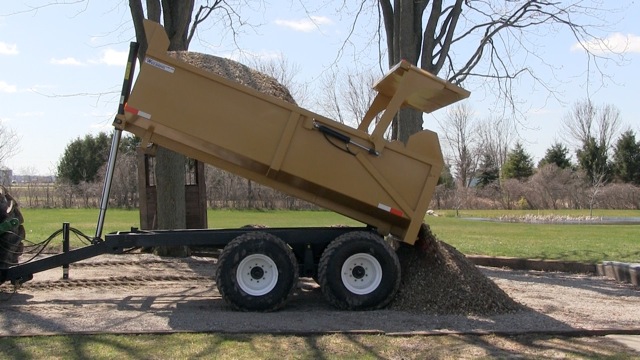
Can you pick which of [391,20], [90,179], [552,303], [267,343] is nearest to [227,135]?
[267,343]

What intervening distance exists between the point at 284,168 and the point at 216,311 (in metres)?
1.91

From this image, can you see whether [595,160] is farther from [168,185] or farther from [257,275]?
[257,275]

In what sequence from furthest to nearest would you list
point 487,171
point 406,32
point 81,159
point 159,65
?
point 487,171 < point 81,159 < point 406,32 < point 159,65

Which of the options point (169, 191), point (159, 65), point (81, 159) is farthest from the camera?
point (81, 159)

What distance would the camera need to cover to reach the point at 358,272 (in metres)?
8.21

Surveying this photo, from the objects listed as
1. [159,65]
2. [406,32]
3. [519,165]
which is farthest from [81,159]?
[159,65]

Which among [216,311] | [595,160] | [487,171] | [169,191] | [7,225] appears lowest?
[216,311]

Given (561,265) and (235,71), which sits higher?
(235,71)

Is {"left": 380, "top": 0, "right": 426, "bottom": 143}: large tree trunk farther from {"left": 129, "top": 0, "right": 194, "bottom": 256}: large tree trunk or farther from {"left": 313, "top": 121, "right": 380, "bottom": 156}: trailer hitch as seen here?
{"left": 313, "top": 121, "right": 380, "bottom": 156}: trailer hitch

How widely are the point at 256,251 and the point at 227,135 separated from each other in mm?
1439

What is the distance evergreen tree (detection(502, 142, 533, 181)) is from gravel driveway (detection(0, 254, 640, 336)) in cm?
4983

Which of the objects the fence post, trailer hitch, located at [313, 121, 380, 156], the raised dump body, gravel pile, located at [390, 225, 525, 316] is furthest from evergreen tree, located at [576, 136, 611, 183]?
the fence post

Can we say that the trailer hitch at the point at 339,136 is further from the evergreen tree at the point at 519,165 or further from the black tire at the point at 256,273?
the evergreen tree at the point at 519,165

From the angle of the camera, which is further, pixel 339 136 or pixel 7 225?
pixel 7 225
